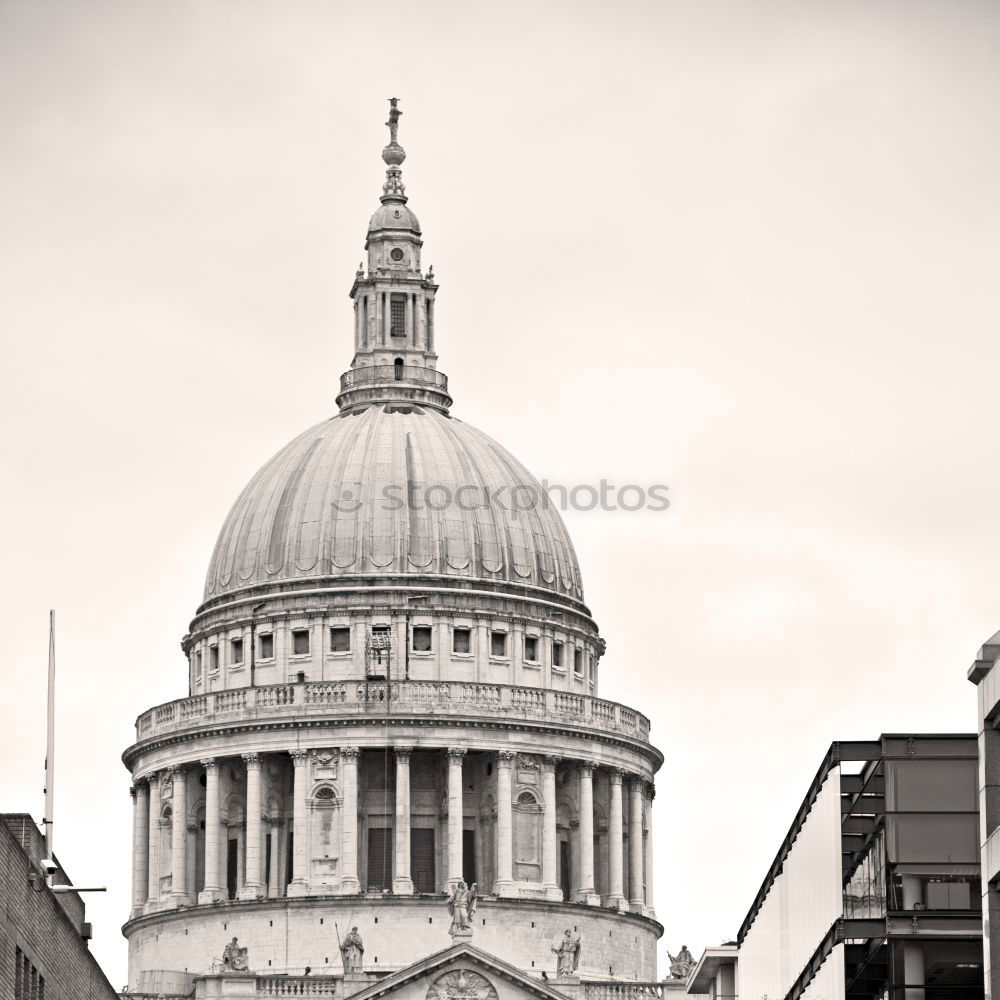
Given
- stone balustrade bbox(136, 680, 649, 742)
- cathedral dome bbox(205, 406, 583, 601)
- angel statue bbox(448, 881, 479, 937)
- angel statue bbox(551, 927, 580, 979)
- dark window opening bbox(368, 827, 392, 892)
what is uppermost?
cathedral dome bbox(205, 406, 583, 601)

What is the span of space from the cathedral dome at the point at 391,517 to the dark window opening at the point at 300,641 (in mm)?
2255

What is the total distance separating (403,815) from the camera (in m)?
159

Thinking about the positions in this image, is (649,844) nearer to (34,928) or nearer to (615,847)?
(615,847)

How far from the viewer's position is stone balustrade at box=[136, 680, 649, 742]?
6289 inches

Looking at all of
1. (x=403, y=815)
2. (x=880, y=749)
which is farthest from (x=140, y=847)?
(x=880, y=749)

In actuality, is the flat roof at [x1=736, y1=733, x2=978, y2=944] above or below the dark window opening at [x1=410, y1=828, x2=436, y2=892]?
below

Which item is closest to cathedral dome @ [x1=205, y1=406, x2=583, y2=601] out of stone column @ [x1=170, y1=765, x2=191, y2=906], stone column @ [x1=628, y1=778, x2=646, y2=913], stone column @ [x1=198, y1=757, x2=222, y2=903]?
stone column @ [x1=198, y1=757, x2=222, y2=903]

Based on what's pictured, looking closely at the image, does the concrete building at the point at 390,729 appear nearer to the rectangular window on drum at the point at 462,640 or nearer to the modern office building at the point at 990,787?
the rectangular window on drum at the point at 462,640

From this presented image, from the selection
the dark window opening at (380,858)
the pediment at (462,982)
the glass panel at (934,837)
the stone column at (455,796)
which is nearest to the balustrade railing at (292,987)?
the pediment at (462,982)

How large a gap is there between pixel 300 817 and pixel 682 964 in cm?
1711

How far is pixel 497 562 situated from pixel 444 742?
386 inches

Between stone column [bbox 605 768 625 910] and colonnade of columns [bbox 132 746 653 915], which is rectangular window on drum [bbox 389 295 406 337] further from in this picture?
stone column [bbox 605 768 625 910]

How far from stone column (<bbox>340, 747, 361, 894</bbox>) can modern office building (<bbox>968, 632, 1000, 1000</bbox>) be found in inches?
3382

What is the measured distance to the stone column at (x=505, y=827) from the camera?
15888cm
